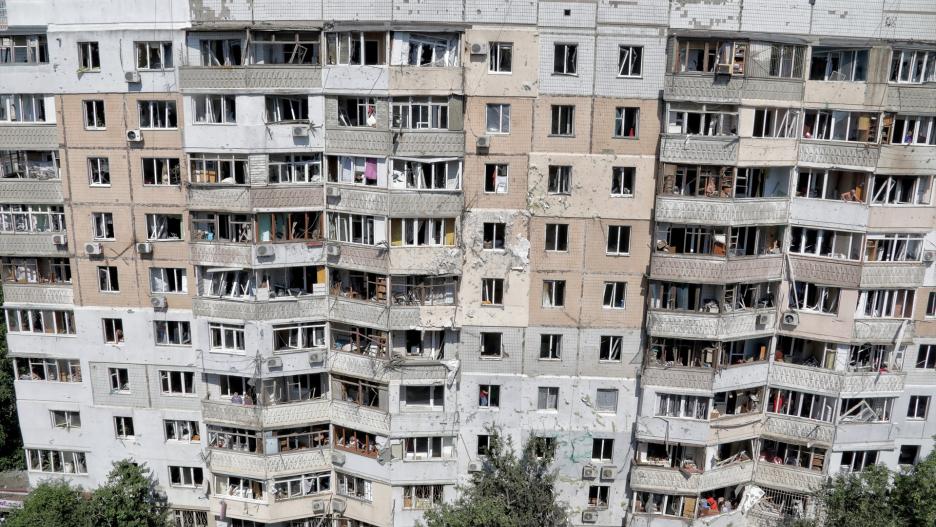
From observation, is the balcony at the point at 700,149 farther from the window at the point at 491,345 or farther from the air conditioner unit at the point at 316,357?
the air conditioner unit at the point at 316,357

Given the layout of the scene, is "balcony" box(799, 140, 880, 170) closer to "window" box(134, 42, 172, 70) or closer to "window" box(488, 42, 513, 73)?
"window" box(488, 42, 513, 73)

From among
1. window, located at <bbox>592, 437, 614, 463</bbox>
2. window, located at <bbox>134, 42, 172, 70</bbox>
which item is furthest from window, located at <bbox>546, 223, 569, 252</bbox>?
window, located at <bbox>134, 42, 172, 70</bbox>

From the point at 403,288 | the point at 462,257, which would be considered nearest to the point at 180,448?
the point at 403,288

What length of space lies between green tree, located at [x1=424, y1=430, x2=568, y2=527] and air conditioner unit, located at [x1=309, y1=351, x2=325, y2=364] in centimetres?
729

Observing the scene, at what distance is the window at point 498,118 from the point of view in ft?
75.8

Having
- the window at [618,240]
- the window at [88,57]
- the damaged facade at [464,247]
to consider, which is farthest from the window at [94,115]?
the window at [618,240]

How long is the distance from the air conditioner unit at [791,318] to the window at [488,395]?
11.4m

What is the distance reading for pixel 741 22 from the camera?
22.4 m

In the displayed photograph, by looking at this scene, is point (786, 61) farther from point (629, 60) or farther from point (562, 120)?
point (562, 120)

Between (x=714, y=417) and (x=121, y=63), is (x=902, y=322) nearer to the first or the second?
(x=714, y=417)

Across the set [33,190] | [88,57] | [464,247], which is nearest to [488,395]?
[464,247]

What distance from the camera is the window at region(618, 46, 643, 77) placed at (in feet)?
74.3

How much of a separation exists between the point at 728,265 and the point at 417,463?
47.0 feet

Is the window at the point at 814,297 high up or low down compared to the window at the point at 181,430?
up
